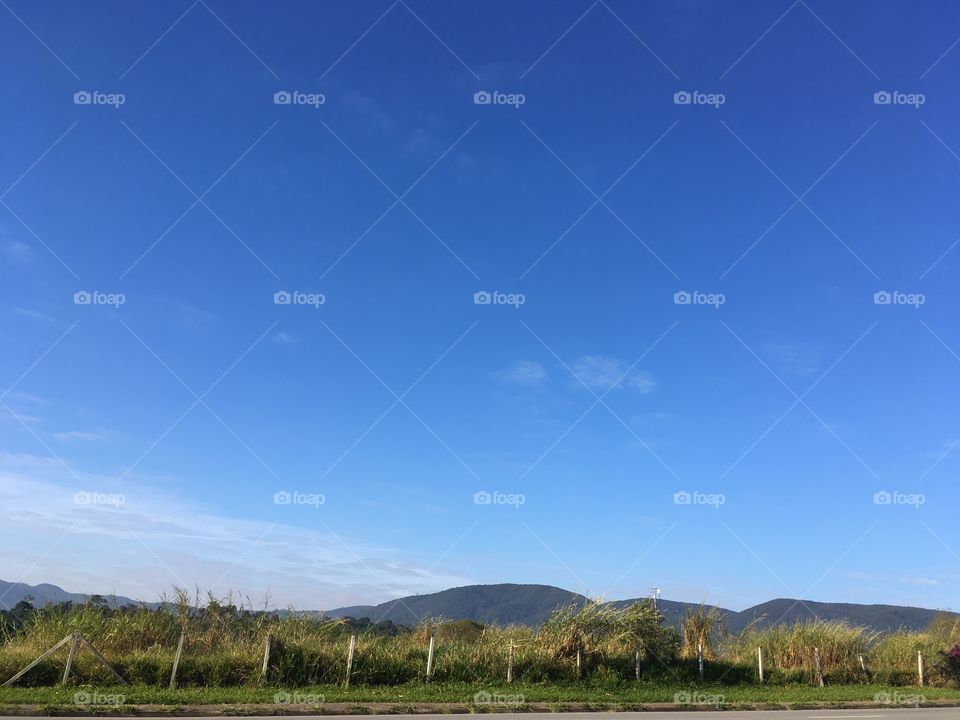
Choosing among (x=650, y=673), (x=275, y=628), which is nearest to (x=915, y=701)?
(x=650, y=673)

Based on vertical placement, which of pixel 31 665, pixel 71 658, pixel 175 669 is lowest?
pixel 175 669

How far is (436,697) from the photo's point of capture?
17.6 metres

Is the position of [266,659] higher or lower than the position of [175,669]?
higher

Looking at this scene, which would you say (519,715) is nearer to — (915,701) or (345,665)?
(345,665)

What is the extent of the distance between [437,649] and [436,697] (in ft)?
12.9

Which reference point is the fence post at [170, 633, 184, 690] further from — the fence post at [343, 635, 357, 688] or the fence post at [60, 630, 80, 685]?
the fence post at [343, 635, 357, 688]

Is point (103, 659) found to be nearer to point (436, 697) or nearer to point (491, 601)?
point (436, 697)

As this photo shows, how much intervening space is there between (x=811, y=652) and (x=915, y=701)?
16.1 ft

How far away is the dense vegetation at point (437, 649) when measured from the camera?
17922 mm

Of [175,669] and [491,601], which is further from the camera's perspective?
[491,601]

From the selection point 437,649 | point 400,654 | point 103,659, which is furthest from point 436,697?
point 103,659

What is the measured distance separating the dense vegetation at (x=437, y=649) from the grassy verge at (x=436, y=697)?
0.89 metres

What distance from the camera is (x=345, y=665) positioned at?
19031 millimetres

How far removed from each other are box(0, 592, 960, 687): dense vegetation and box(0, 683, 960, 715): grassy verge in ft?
2.93
